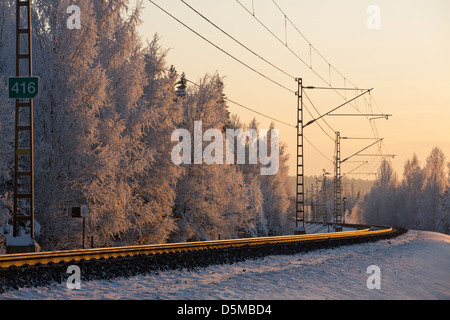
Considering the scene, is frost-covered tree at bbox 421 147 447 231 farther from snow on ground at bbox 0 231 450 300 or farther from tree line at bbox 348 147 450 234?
snow on ground at bbox 0 231 450 300

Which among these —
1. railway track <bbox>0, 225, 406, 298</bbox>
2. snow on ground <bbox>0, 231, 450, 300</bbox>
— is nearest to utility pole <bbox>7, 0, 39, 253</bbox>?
railway track <bbox>0, 225, 406, 298</bbox>

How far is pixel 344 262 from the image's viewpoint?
68.3ft

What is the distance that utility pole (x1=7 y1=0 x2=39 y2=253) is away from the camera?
18.3m

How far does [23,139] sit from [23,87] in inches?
260

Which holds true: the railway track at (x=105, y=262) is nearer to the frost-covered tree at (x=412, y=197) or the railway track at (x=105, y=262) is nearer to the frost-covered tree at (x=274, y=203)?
the frost-covered tree at (x=274, y=203)

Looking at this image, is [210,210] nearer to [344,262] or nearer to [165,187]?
[165,187]

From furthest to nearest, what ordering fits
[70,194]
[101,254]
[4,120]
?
1. [70,194]
2. [4,120]
3. [101,254]

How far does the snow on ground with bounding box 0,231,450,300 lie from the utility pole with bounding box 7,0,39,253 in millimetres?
6091

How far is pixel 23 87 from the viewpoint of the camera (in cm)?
1838

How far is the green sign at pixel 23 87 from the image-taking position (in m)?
18.3

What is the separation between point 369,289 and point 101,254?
23.8ft

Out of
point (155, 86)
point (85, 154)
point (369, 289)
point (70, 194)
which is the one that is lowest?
point (369, 289)

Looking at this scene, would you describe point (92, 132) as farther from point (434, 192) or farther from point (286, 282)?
point (434, 192)
